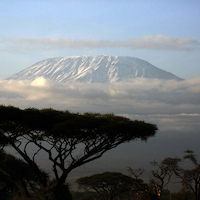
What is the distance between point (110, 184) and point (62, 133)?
48.6 ft

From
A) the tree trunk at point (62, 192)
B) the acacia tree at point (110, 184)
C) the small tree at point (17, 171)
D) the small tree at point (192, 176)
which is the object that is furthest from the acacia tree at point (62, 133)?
the small tree at point (192, 176)

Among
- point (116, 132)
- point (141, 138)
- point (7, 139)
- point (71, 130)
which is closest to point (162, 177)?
point (141, 138)

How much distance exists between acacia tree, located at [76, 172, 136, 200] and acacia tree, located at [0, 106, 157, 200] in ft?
35.4

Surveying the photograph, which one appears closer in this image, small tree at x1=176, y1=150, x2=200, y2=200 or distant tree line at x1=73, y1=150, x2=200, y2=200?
distant tree line at x1=73, y1=150, x2=200, y2=200

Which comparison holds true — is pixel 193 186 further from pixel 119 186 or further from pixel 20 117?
pixel 20 117

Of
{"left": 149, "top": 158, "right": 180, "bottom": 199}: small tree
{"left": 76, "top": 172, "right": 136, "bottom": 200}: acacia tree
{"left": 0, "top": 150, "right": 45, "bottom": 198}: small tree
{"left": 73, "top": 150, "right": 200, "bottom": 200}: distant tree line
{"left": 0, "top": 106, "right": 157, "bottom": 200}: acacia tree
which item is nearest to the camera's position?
{"left": 0, "top": 106, "right": 157, "bottom": 200}: acacia tree

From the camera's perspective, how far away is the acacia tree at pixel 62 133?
24578 mm

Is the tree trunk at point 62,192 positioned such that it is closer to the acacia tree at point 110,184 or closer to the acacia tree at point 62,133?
the acacia tree at point 62,133

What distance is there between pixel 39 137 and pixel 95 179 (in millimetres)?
13983

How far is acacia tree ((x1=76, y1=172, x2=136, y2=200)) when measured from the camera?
3722 centimetres

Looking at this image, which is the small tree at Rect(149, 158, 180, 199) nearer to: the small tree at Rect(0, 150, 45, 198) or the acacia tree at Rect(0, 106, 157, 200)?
the acacia tree at Rect(0, 106, 157, 200)

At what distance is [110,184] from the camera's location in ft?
122

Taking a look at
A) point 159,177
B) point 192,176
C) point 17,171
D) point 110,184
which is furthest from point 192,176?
point 17,171

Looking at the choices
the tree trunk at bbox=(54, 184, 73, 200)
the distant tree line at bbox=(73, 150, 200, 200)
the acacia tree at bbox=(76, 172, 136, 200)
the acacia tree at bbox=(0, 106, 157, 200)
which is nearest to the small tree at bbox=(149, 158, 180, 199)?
the distant tree line at bbox=(73, 150, 200, 200)
